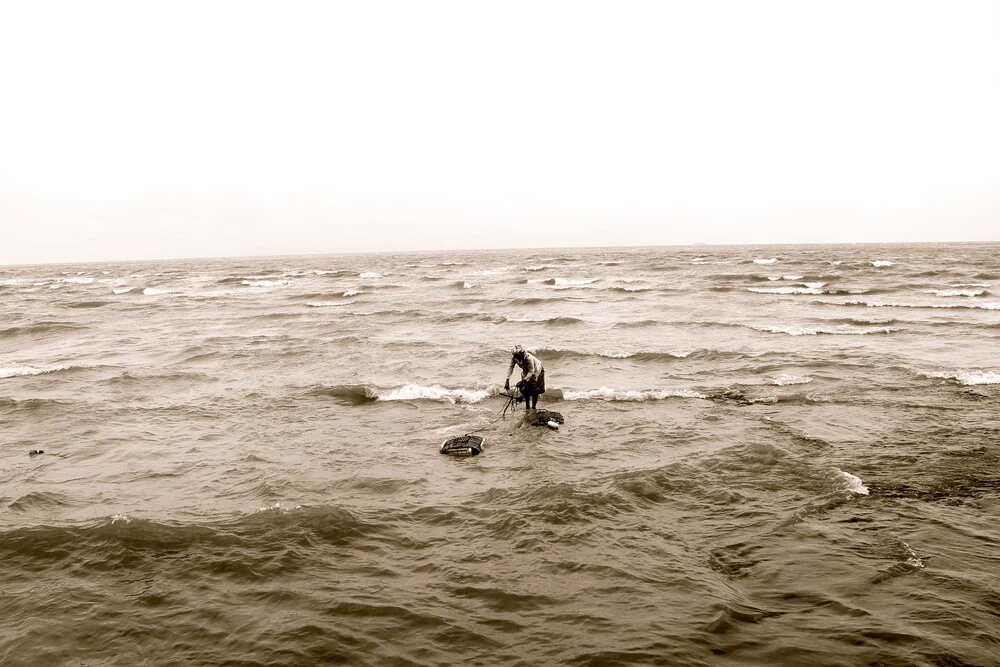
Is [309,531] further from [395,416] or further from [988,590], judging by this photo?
[988,590]

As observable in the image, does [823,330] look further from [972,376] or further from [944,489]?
[944,489]

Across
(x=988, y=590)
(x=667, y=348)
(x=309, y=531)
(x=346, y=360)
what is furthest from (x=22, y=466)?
(x=667, y=348)

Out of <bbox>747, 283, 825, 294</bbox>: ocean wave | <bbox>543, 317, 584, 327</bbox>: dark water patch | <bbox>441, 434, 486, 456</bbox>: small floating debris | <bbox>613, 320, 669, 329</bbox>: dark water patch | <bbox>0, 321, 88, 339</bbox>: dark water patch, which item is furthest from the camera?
<bbox>747, 283, 825, 294</bbox>: ocean wave

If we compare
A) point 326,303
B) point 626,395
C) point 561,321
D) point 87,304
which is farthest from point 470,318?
point 87,304

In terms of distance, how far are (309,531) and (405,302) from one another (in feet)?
100

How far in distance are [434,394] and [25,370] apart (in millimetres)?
13565

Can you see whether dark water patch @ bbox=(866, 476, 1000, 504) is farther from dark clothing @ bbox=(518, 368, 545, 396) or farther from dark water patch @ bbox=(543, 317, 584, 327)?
dark water patch @ bbox=(543, 317, 584, 327)

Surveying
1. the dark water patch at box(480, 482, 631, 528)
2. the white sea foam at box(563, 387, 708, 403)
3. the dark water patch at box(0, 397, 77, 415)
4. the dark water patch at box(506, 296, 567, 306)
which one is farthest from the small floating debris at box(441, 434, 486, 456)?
the dark water patch at box(506, 296, 567, 306)

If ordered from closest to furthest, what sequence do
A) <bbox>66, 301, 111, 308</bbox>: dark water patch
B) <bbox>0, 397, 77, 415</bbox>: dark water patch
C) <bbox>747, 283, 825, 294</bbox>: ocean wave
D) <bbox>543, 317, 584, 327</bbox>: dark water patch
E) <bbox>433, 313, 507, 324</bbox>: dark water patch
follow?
<bbox>0, 397, 77, 415</bbox>: dark water patch < <bbox>543, 317, 584, 327</bbox>: dark water patch < <bbox>433, 313, 507, 324</bbox>: dark water patch < <bbox>747, 283, 825, 294</bbox>: ocean wave < <bbox>66, 301, 111, 308</bbox>: dark water patch

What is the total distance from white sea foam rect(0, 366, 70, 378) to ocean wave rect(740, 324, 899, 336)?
2444 centimetres

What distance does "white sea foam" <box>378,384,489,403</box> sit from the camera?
14273 millimetres

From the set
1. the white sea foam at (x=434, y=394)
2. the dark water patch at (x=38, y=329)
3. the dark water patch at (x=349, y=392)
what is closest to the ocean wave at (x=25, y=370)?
the dark water patch at (x=349, y=392)

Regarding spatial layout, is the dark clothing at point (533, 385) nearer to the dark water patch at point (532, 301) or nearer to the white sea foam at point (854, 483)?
the white sea foam at point (854, 483)

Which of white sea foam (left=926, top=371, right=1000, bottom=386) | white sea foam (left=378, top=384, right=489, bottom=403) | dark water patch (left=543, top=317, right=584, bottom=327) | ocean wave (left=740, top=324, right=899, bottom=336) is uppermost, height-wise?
dark water patch (left=543, top=317, right=584, bottom=327)
